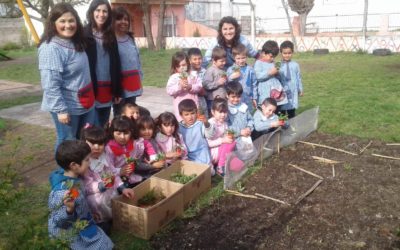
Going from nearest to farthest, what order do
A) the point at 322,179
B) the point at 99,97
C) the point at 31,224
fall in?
1. the point at 31,224
2. the point at 99,97
3. the point at 322,179

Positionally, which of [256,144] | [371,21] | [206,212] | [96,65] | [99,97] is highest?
[371,21]

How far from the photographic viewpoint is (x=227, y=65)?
493cm

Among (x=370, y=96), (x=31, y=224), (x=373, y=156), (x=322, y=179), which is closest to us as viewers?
(x=31, y=224)

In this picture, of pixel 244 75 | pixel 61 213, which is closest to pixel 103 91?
pixel 61 213

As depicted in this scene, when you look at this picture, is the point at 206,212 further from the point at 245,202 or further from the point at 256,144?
the point at 256,144

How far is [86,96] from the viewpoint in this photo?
354cm

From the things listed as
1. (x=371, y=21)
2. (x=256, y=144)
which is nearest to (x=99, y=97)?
(x=256, y=144)

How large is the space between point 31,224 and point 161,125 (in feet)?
7.35

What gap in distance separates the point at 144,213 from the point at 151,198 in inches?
20.9

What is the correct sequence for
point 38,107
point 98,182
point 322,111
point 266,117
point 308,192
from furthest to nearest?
point 38,107
point 322,111
point 266,117
point 308,192
point 98,182

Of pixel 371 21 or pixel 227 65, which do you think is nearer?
pixel 227 65

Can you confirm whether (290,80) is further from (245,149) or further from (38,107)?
(38,107)

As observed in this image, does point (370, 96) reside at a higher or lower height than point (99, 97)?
lower

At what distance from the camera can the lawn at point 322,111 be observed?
7.26 ft
